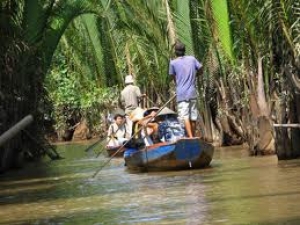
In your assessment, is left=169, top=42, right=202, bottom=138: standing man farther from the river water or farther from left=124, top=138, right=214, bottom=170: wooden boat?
the river water

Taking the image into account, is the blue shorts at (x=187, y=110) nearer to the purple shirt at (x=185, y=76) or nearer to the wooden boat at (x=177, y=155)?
the purple shirt at (x=185, y=76)

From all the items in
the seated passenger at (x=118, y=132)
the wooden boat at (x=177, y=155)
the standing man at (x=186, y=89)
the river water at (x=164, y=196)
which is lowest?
the river water at (x=164, y=196)

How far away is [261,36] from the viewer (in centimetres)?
1303

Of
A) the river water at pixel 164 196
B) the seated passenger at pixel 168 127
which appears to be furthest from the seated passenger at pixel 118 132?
the river water at pixel 164 196

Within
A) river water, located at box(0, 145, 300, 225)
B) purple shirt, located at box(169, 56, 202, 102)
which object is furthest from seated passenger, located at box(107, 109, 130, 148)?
purple shirt, located at box(169, 56, 202, 102)

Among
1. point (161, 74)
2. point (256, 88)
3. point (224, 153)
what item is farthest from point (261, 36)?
point (161, 74)

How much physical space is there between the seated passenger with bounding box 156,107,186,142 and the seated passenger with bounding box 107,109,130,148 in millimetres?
3317

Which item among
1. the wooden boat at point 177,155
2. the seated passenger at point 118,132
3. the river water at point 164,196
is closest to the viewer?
the river water at point 164,196

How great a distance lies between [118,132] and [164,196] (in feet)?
29.8

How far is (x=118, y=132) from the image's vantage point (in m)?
17.2

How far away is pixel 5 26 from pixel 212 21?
4.55m

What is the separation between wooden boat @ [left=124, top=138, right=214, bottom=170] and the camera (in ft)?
36.9

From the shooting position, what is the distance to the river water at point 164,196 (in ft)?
21.8

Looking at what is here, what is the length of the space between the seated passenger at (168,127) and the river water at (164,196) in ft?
2.68
